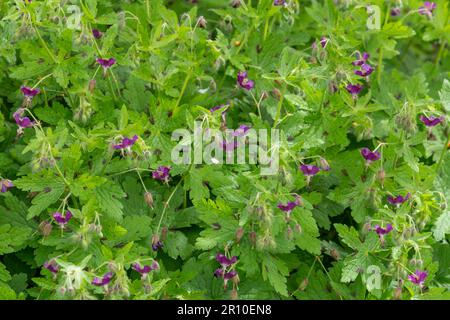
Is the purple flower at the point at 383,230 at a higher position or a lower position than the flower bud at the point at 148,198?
lower

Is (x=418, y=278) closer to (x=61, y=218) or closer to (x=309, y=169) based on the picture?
(x=309, y=169)

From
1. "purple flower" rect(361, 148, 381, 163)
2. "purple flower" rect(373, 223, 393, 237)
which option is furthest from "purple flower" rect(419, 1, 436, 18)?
"purple flower" rect(373, 223, 393, 237)

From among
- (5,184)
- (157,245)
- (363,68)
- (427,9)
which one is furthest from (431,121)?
(5,184)

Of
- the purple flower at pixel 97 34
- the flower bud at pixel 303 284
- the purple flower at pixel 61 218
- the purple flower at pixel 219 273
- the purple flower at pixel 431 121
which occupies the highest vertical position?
the purple flower at pixel 97 34

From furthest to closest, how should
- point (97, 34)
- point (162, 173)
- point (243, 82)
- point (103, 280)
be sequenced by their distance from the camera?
point (97, 34) < point (243, 82) < point (162, 173) < point (103, 280)

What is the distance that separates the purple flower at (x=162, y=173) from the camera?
3.71 meters

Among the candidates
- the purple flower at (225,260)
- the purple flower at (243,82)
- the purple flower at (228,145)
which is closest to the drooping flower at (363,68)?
the purple flower at (243,82)

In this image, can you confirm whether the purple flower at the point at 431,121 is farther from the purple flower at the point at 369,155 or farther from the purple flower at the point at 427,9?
the purple flower at the point at 427,9

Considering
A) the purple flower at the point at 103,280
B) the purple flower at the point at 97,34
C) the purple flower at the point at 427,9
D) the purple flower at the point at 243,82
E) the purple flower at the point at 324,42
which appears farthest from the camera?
the purple flower at the point at 427,9

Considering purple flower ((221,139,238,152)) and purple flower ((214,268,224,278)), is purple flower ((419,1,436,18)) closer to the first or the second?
purple flower ((221,139,238,152))

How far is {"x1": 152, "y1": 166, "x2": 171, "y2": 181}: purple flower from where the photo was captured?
3705mm

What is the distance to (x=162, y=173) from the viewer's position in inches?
146
